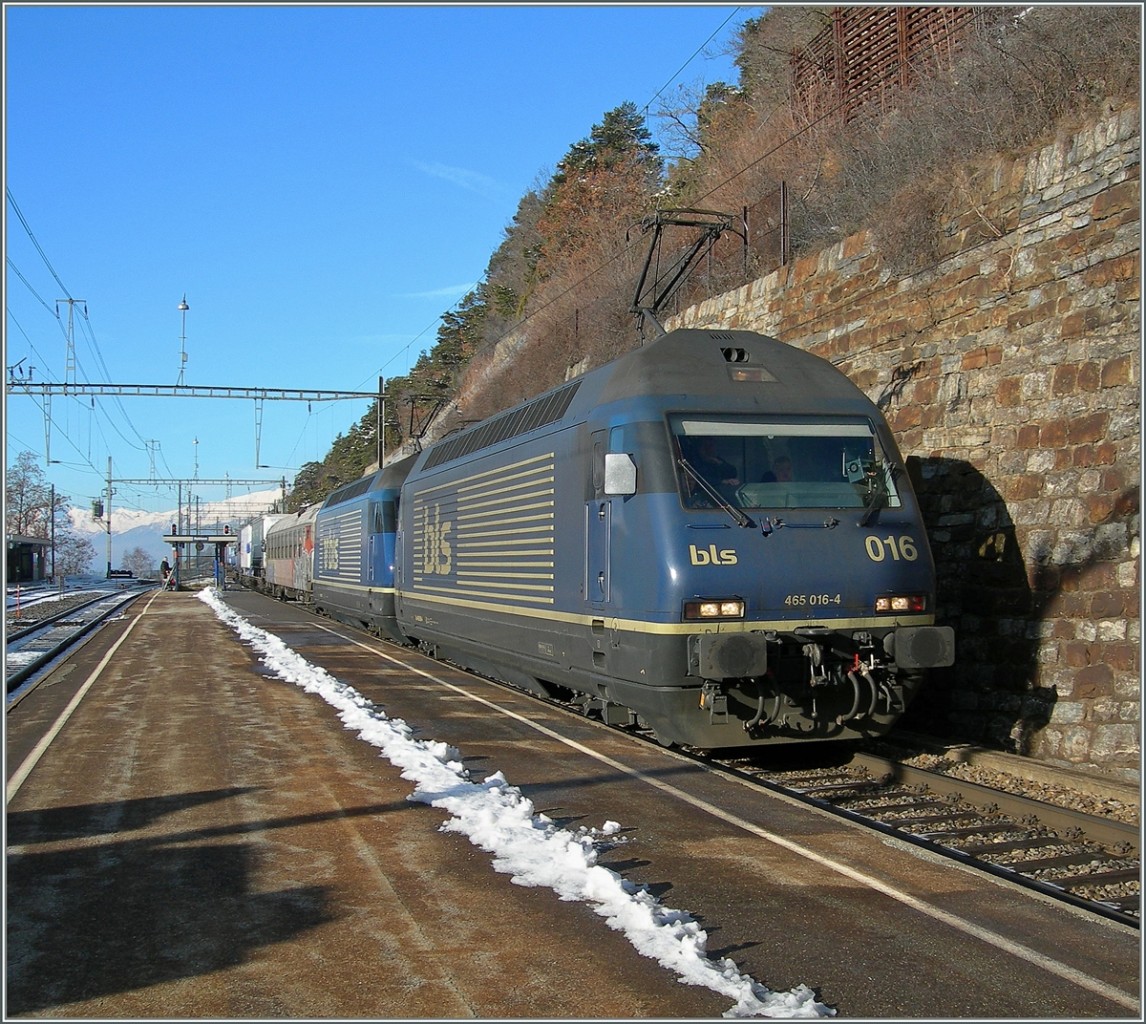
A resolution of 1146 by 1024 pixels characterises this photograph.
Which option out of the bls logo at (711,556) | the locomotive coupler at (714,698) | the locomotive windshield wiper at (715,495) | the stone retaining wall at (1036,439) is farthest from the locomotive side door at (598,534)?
the stone retaining wall at (1036,439)

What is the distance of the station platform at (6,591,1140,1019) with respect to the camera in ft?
14.6

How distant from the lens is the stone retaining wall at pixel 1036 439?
31.1ft

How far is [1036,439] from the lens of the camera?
10641 millimetres

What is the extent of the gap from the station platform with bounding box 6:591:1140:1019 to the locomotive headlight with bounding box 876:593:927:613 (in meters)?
1.93

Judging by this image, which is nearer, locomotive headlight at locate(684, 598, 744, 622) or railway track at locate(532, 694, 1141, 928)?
railway track at locate(532, 694, 1141, 928)

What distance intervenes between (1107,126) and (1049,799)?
238 inches

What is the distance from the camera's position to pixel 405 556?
755 inches

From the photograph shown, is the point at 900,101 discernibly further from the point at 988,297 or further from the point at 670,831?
the point at 670,831

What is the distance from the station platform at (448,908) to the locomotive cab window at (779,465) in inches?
91.1

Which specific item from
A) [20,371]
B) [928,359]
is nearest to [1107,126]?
[928,359]

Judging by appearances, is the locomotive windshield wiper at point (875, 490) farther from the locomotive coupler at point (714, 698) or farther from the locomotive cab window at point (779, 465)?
the locomotive coupler at point (714, 698)

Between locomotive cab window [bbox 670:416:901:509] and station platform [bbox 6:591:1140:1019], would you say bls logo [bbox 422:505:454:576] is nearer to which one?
station platform [bbox 6:591:1140:1019]

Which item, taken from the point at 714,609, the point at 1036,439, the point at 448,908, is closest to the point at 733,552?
the point at 714,609

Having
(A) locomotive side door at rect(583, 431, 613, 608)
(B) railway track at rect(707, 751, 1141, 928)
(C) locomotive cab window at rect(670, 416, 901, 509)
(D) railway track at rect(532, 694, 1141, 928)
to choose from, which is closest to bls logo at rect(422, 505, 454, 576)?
(A) locomotive side door at rect(583, 431, 613, 608)
